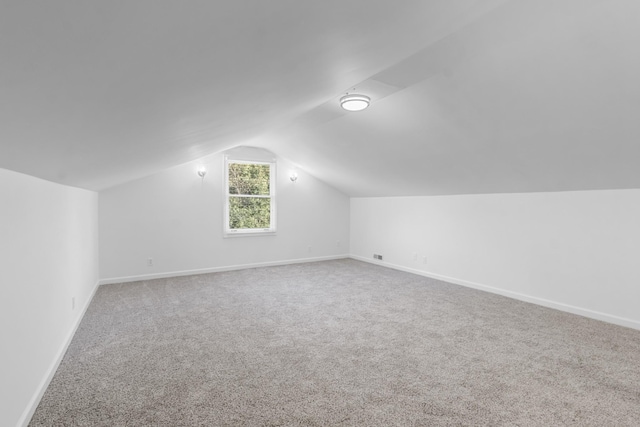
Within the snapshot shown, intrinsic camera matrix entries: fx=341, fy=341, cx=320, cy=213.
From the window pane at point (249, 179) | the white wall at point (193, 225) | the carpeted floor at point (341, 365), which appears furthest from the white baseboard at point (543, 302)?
the window pane at point (249, 179)

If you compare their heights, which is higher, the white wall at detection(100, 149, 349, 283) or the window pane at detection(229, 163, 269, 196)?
the window pane at detection(229, 163, 269, 196)

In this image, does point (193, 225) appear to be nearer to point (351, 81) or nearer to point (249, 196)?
point (249, 196)

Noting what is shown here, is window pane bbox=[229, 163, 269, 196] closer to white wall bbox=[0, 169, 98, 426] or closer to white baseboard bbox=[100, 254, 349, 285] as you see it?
white baseboard bbox=[100, 254, 349, 285]

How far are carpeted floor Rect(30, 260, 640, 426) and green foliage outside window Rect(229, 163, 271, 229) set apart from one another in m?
2.17

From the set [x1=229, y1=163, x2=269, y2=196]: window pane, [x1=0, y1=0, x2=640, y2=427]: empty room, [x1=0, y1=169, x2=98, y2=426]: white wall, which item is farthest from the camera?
[x1=229, y1=163, x2=269, y2=196]: window pane

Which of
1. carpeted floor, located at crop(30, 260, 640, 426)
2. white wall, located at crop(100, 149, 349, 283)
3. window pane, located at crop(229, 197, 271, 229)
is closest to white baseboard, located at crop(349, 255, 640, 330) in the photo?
carpeted floor, located at crop(30, 260, 640, 426)

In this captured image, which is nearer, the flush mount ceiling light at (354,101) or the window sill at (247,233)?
the flush mount ceiling light at (354,101)

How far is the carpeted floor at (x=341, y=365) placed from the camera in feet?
6.60

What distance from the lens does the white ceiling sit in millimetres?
612

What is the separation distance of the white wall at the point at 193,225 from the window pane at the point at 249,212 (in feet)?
0.80

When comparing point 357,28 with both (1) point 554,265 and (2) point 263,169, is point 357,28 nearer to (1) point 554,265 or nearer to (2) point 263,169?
(1) point 554,265

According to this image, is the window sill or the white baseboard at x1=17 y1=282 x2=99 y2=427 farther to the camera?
the window sill

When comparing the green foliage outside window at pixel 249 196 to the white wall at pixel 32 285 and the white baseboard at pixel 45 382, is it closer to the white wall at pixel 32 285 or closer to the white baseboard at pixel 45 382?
the white wall at pixel 32 285

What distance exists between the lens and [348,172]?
5859mm
